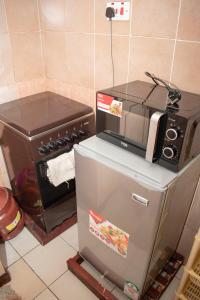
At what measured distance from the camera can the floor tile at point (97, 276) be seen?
55.3 inches

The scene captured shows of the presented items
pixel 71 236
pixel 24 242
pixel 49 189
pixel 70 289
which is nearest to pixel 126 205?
pixel 49 189

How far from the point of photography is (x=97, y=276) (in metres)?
1.45

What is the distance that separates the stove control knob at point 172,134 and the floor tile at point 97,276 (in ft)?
3.48

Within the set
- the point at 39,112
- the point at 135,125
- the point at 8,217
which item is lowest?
the point at 8,217

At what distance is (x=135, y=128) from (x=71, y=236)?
112 centimetres

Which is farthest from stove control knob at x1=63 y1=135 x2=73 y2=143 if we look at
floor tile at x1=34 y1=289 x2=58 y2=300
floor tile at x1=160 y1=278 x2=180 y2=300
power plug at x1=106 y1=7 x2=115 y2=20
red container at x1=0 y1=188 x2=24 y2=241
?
floor tile at x1=160 y1=278 x2=180 y2=300

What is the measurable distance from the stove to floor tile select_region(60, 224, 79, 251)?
96mm

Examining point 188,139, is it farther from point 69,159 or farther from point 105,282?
point 105,282

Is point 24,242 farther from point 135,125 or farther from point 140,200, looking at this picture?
point 135,125

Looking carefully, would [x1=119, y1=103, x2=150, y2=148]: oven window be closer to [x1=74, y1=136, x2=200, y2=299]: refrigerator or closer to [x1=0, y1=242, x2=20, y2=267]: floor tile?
[x1=74, y1=136, x2=200, y2=299]: refrigerator

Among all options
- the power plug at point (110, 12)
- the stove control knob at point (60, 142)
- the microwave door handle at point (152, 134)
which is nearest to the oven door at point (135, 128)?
the microwave door handle at point (152, 134)

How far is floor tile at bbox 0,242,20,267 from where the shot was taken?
5.05ft

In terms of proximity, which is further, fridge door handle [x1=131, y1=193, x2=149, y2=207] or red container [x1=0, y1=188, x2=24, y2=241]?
red container [x1=0, y1=188, x2=24, y2=241]

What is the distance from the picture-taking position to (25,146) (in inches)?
51.1
